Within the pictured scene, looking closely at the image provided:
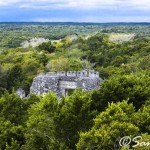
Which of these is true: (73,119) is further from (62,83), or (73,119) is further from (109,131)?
(62,83)

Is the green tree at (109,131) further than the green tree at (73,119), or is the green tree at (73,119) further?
the green tree at (73,119)

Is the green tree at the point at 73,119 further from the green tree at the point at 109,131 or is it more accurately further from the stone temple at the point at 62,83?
the stone temple at the point at 62,83

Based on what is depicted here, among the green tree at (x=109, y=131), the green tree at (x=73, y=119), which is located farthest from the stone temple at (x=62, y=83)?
the green tree at (x=109, y=131)

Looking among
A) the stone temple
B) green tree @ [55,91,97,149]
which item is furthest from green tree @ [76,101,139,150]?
the stone temple

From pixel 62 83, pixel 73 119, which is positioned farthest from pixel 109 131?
pixel 62 83

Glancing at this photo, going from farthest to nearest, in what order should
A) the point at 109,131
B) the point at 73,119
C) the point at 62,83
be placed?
the point at 62,83 → the point at 73,119 → the point at 109,131

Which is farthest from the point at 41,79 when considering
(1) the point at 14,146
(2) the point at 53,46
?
(2) the point at 53,46

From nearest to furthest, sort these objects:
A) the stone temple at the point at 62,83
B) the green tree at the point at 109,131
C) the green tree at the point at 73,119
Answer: the green tree at the point at 109,131 → the green tree at the point at 73,119 → the stone temple at the point at 62,83

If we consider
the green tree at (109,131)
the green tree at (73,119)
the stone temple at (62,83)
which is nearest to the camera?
the green tree at (109,131)

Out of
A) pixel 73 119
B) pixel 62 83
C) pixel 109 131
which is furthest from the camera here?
pixel 62 83

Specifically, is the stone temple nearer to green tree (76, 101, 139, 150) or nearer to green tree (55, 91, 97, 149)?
green tree (55, 91, 97, 149)

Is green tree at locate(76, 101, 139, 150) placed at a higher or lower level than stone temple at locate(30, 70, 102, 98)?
higher

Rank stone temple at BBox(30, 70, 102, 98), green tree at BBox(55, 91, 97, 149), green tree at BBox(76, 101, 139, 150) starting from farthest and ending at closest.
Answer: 1. stone temple at BBox(30, 70, 102, 98)
2. green tree at BBox(55, 91, 97, 149)
3. green tree at BBox(76, 101, 139, 150)
